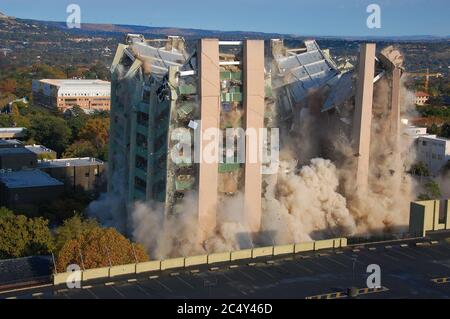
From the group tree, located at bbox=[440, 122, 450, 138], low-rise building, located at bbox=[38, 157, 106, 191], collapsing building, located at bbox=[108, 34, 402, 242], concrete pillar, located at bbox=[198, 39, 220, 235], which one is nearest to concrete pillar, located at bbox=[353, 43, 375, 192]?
collapsing building, located at bbox=[108, 34, 402, 242]

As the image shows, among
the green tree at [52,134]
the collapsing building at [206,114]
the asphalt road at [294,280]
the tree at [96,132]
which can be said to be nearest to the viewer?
the asphalt road at [294,280]

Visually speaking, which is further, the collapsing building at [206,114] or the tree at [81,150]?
the tree at [81,150]

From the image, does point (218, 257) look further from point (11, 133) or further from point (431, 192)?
point (11, 133)

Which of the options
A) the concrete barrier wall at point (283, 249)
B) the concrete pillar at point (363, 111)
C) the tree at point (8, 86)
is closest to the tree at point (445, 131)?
the concrete pillar at point (363, 111)

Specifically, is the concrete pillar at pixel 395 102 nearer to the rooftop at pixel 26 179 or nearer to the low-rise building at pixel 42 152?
the rooftop at pixel 26 179

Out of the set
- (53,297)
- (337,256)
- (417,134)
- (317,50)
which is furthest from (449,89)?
(53,297)

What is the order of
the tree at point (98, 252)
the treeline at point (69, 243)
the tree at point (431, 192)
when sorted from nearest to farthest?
1. the tree at point (98, 252)
2. the treeline at point (69, 243)
3. the tree at point (431, 192)

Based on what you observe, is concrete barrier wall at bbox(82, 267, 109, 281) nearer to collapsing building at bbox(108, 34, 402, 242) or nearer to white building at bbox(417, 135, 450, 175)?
collapsing building at bbox(108, 34, 402, 242)
